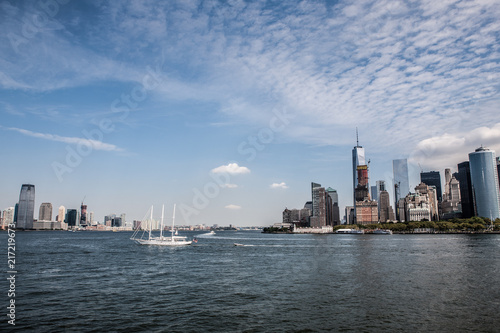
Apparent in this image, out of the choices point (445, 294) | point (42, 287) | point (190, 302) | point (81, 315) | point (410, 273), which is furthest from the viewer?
point (410, 273)

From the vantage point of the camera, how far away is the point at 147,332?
89.0 ft

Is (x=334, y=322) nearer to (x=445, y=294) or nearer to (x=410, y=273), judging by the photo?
(x=445, y=294)

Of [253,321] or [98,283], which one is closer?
[253,321]

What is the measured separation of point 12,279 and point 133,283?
59.7ft

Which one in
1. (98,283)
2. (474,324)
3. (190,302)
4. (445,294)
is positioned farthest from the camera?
(98,283)

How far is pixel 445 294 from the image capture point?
40.7 metres

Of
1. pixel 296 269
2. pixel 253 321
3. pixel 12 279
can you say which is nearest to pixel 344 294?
pixel 253 321

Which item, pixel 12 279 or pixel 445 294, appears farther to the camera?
pixel 12 279

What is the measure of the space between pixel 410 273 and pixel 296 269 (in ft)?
64.9

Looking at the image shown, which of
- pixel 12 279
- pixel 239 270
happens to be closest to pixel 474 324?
pixel 239 270

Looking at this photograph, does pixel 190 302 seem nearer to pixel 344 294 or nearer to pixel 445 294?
pixel 344 294

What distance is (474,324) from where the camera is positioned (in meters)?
29.4

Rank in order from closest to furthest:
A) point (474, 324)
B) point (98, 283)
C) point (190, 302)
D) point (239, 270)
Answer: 1. point (474, 324)
2. point (190, 302)
3. point (98, 283)
4. point (239, 270)

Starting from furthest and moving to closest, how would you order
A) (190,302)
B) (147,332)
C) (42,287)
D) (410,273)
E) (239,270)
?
(239,270) < (410,273) < (42,287) < (190,302) < (147,332)
